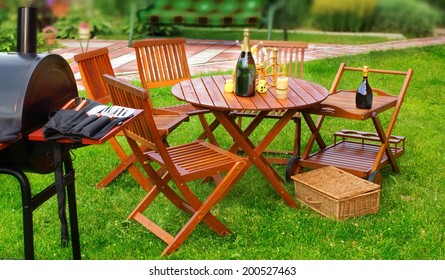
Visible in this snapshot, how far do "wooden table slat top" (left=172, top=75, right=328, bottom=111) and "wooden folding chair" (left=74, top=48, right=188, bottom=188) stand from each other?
21 cm

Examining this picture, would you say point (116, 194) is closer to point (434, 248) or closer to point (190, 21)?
point (434, 248)

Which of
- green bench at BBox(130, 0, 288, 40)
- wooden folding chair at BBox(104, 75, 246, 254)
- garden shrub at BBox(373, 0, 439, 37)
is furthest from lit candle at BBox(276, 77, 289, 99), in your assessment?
garden shrub at BBox(373, 0, 439, 37)

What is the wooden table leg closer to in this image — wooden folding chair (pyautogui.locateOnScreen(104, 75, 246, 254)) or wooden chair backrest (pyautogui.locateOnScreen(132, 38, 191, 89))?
wooden folding chair (pyautogui.locateOnScreen(104, 75, 246, 254))

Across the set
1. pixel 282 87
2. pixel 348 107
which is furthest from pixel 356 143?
pixel 282 87

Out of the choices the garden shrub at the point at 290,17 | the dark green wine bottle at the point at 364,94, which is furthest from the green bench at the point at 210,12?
the dark green wine bottle at the point at 364,94

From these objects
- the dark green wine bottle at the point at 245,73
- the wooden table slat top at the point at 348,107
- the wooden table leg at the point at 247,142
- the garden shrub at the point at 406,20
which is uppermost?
the garden shrub at the point at 406,20

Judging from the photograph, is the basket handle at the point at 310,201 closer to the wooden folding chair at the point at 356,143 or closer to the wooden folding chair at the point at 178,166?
the wooden folding chair at the point at 356,143

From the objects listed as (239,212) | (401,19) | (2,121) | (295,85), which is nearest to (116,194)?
(239,212)

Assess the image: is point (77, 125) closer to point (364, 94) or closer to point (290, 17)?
point (364, 94)

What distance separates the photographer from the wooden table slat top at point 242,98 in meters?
3.70

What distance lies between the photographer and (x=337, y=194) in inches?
149

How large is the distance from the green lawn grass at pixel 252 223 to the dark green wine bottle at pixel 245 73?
72 cm

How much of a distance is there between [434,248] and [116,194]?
6.66 ft

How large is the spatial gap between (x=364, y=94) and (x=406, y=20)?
7532 mm
